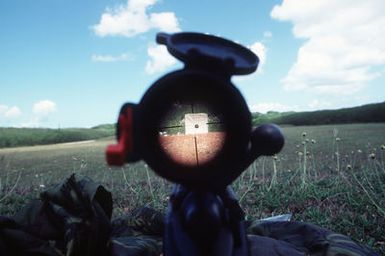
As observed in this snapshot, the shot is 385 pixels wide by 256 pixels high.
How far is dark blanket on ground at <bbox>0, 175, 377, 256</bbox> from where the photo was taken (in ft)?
5.19

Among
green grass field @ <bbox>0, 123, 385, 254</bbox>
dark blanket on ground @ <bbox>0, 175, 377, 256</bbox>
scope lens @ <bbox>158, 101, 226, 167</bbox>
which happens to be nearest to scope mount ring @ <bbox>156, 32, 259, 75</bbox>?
scope lens @ <bbox>158, 101, 226, 167</bbox>

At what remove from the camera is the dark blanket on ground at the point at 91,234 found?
5.19 ft

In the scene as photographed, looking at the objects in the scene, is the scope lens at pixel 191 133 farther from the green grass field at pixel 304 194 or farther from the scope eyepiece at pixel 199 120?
the green grass field at pixel 304 194

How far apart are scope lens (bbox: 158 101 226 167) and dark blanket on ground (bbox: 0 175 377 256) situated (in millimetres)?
673

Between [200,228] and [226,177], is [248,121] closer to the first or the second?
[226,177]

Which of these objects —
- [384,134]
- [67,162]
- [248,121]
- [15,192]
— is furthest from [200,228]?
[384,134]

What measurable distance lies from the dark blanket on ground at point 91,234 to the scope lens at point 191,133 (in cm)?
67

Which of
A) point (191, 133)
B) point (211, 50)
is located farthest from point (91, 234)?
point (211, 50)

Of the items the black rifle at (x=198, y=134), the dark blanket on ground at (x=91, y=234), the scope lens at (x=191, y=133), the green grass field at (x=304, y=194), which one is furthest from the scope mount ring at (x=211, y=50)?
the green grass field at (x=304, y=194)

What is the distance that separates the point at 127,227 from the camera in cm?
203

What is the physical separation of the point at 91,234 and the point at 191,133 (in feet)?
2.45

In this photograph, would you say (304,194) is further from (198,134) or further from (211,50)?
(211,50)

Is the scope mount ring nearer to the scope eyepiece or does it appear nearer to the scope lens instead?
the scope eyepiece

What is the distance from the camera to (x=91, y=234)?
5.28 ft
